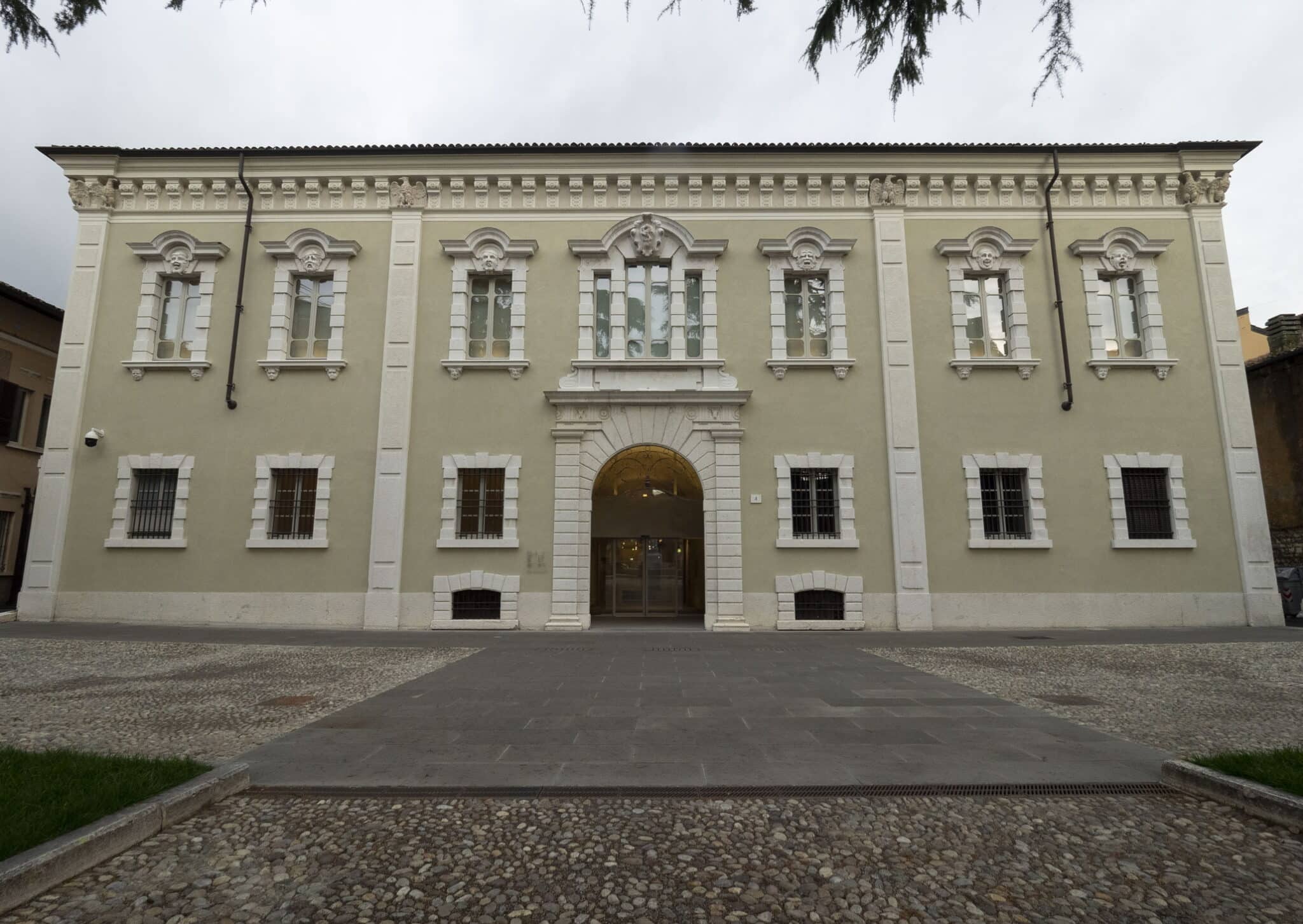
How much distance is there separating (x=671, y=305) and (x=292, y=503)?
9716 mm

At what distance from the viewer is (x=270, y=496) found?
14969mm

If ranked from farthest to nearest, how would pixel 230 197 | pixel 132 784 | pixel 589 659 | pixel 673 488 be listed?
pixel 673 488, pixel 230 197, pixel 589 659, pixel 132 784

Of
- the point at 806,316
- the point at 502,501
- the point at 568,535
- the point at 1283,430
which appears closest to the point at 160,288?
the point at 502,501

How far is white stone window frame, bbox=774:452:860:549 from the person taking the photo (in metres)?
14.4

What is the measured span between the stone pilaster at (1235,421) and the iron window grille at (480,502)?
638 inches

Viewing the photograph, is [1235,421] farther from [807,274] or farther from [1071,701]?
[1071,701]

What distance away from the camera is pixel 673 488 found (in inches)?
688

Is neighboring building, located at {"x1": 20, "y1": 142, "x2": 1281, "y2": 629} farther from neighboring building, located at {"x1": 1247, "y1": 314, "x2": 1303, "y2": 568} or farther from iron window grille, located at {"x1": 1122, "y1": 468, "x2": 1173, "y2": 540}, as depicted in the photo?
neighboring building, located at {"x1": 1247, "y1": 314, "x2": 1303, "y2": 568}

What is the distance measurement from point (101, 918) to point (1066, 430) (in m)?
17.0

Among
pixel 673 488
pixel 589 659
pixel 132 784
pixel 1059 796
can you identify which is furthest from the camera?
pixel 673 488

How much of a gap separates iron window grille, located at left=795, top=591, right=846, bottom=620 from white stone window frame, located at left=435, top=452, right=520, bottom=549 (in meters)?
6.31

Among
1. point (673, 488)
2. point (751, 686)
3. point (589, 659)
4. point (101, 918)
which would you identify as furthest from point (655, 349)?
point (101, 918)

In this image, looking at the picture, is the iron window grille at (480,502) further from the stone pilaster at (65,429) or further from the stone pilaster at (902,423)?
the stone pilaster at (902,423)

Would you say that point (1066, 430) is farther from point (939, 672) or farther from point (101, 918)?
point (101, 918)
